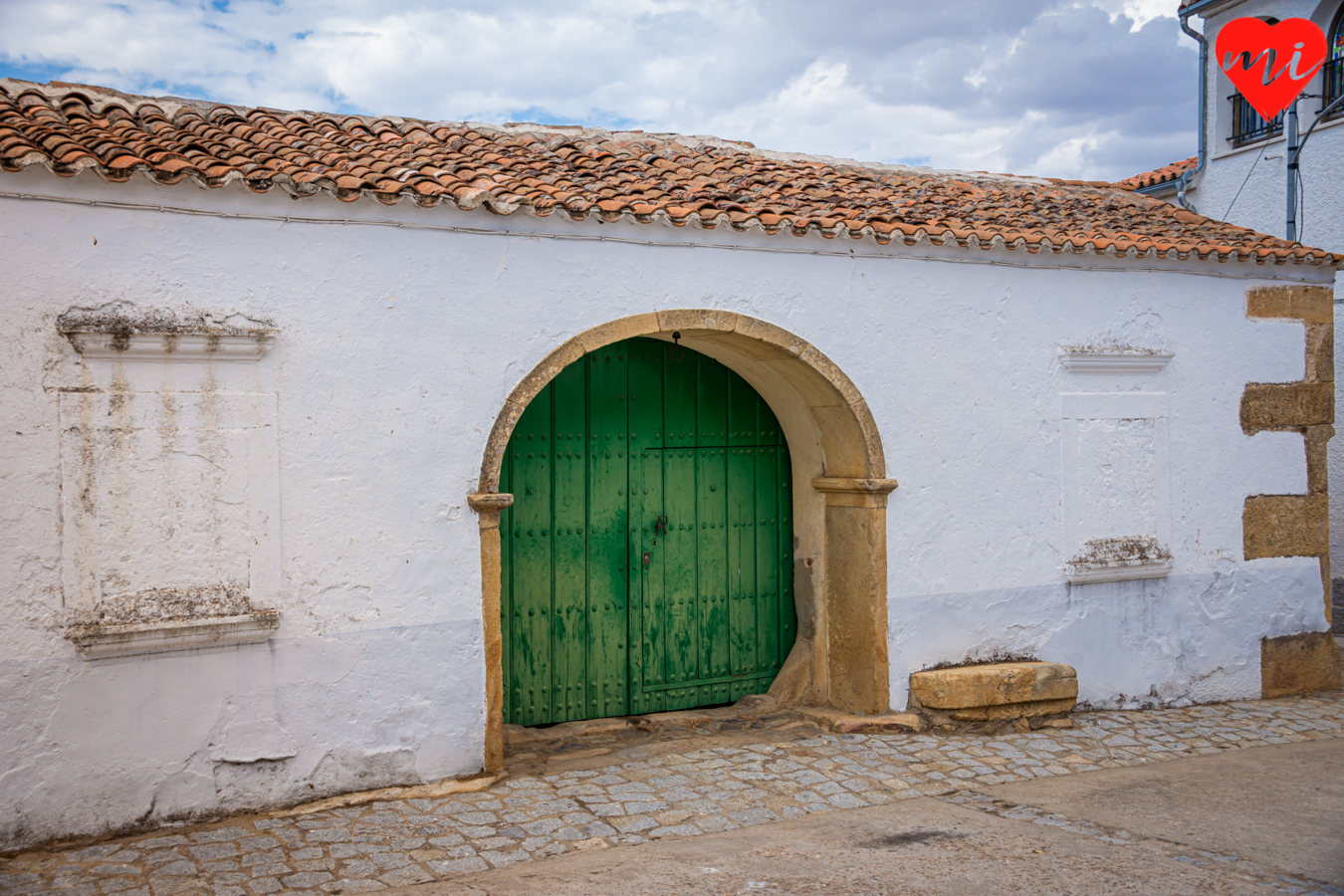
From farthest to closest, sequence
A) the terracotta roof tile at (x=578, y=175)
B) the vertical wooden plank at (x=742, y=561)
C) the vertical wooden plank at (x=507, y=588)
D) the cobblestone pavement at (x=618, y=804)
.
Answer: the vertical wooden plank at (x=742, y=561), the vertical wooden plank at (x=507, y=588), the terracotta roof tile at (x=578, y=175), the cobblestone pavement at (x=618, y=804)

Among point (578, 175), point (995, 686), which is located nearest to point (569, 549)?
point (578, 175)

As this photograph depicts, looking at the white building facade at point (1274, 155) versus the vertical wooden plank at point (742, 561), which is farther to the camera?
the white building facade at point (1274, 155)

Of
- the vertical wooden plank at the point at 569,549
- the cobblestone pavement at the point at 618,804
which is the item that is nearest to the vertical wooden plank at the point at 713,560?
the cobblestone pavement at the point at 618,804

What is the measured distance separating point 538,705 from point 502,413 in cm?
176

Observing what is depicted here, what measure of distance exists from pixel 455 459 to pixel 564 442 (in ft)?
3.34

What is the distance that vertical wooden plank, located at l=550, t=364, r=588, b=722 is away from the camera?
559cm

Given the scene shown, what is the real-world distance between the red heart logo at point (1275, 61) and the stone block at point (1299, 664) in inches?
211

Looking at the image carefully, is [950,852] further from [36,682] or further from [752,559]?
[36,682]

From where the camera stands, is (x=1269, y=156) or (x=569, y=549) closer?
(x=569, y=549)

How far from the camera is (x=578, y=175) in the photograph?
5.64 m

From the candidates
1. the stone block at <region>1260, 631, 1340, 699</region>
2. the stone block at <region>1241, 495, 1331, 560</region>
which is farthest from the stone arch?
the stone block at <region>1260, 631, 1340, 699</region>

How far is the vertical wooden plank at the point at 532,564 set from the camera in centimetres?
548

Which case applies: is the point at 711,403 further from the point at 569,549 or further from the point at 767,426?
the point at 569,549

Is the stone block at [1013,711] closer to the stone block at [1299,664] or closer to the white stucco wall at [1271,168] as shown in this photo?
the stone block at [1299,664]
